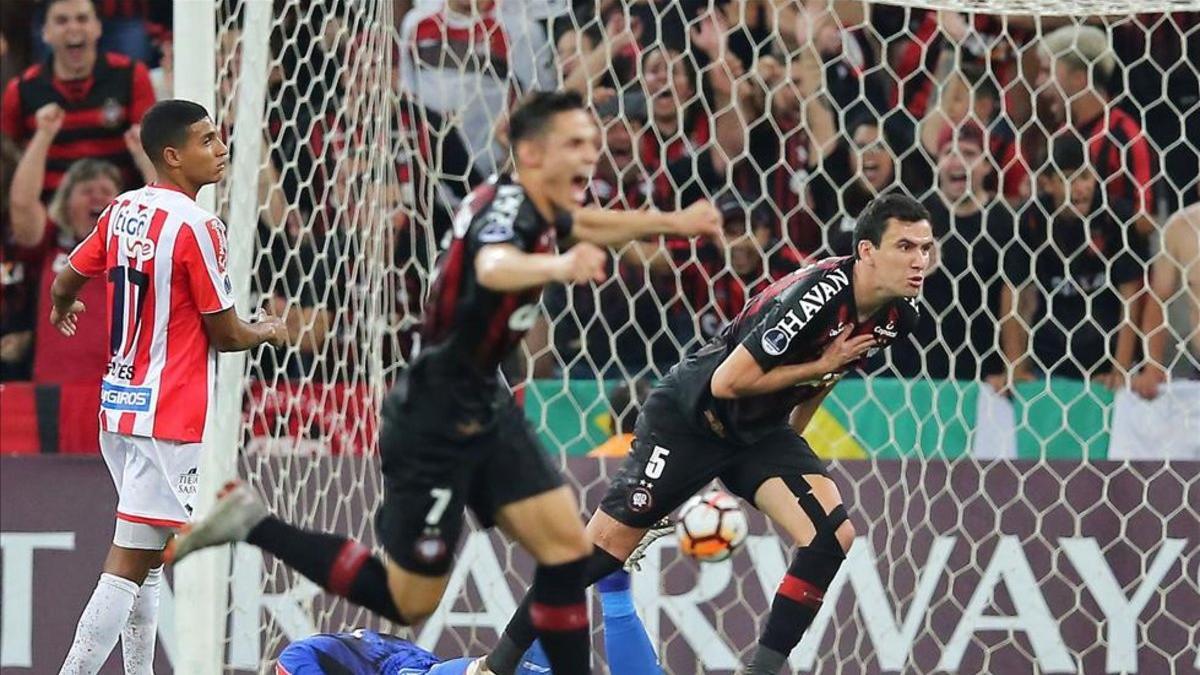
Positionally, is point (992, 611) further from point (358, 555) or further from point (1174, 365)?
point (358, 555)

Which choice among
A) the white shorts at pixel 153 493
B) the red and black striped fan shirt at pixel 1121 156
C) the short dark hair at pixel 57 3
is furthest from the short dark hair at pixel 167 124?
the red and black striped fan shirt at pixel 1121 156

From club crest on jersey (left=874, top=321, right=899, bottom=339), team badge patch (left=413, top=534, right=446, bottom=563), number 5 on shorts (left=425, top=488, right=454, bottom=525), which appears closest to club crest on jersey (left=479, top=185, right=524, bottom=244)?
number 5 on shorts (left=425, top=488, right=454, bottom=525)

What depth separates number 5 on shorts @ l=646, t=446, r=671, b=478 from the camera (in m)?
6.02

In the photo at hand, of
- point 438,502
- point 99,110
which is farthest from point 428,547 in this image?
point 99,110

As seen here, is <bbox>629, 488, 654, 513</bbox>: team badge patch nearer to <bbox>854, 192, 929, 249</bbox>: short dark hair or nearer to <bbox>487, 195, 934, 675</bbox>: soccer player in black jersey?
<bbox>487, 195, 934, 675</bbox>: soccer player in black jersey

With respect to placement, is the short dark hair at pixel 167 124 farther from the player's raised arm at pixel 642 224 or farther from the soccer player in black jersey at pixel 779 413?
the soccer player in black jersey at pixel 779 413

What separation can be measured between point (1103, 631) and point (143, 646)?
3.30 m

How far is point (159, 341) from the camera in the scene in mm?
5555

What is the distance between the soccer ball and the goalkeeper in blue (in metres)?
0.35

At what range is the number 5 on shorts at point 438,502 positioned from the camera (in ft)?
A: 15.3

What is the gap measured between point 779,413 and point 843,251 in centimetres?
179

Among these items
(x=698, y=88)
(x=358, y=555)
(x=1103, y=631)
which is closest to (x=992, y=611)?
(x=1103, y=631)

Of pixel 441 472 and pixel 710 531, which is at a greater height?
pixel 441 472

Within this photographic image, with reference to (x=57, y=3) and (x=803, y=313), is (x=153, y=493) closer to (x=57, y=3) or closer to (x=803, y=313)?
(x=803, y=313)
